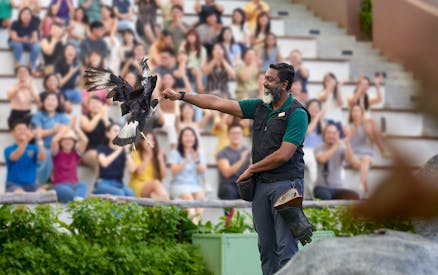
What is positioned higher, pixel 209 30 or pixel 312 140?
pixel 209 30

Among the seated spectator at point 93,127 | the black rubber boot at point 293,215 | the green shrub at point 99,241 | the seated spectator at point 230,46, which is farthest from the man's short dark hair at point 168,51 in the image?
the black rubber boot at point 293,215

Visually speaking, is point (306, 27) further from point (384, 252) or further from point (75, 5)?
point (384, 252)

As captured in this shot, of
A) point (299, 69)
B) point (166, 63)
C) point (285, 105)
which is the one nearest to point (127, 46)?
point (166, 63)

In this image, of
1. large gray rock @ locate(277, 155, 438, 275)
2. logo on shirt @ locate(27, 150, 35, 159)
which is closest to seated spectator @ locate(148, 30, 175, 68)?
logo on shirt @ locate(27, 150, 35, 159)

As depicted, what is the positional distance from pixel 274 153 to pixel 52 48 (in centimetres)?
866

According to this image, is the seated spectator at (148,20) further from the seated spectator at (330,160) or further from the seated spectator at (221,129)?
the seated spectator at (330,160)

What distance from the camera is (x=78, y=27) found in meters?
15.7

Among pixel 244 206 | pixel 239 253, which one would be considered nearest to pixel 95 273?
pixel 239 253

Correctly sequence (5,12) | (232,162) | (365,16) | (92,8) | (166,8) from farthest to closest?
1. (365,16)
2. (166,8)
3. (92,8)
4. (5,12)
5. (232,162)

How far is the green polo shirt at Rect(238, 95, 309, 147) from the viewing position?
22.2ft

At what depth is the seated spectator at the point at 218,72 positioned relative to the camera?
15.5 m

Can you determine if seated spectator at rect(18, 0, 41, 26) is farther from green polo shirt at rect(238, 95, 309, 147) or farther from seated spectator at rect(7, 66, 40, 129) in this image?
green polo shirt at rect(238, 95, 309, 147)

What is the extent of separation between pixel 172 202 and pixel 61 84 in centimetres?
497

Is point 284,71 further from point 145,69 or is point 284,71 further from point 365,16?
point 365,16
